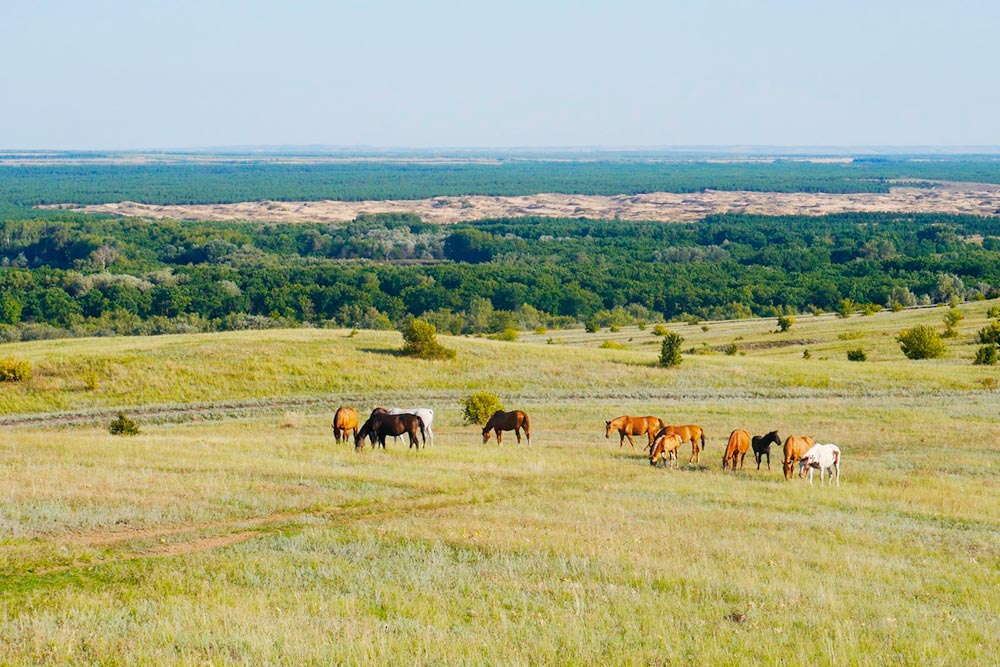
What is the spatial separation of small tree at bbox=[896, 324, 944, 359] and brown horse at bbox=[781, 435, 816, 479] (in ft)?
137

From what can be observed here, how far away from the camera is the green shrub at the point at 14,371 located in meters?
49.1

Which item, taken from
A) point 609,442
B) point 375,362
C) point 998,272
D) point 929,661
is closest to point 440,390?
point 375,362

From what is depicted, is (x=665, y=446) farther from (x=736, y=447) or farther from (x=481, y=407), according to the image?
(x=481, y=407)

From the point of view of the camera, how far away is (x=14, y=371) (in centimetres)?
4934

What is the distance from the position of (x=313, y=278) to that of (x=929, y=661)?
131410 millimetres

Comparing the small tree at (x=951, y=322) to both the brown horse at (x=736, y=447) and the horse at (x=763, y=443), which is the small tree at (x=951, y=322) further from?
the brown horse at (x=736, y=447)

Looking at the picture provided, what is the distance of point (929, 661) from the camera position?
1043 centimetres

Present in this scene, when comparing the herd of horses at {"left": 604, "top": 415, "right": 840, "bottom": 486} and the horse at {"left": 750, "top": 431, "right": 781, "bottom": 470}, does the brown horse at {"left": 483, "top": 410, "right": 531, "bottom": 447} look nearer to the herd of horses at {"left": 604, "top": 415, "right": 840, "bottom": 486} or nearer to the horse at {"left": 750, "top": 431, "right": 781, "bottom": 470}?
the herd of horses at {"left": 604, "top": 415, "right": 840, "bottom": 486}

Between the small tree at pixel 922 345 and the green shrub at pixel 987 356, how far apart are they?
4.02m

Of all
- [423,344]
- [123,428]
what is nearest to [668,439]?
[123,428]

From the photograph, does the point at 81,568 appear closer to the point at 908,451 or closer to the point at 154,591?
the point at 154,591

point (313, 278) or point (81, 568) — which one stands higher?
point (81, 568)

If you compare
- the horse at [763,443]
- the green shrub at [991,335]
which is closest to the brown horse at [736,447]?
the horse at [763,443]

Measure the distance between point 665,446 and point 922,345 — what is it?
140ft
